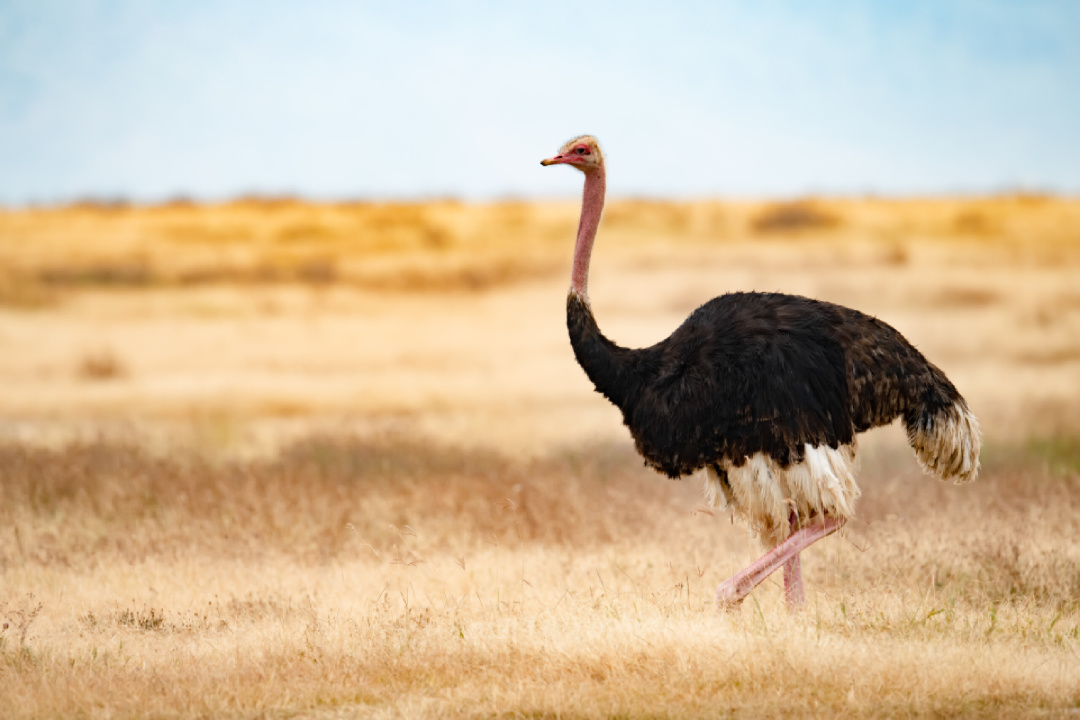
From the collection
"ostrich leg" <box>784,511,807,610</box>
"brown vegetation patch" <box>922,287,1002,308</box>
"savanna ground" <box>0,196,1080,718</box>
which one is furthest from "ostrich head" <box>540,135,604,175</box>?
"brown vegetation patch" <box>922,287,1002,308</box>

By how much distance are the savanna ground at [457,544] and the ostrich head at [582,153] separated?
254 centimetres

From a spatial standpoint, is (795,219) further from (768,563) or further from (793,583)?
(768,563)

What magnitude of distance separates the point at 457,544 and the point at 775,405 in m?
3.90

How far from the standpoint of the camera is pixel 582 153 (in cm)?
839

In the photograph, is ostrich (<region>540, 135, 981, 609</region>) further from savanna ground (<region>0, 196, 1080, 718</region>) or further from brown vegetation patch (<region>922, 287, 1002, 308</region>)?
brown vegetation patch (<region>922, 287, 1002, 308</region>)

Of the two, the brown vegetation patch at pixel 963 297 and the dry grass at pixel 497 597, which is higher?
the brown vegetation patch at pixel 963 297

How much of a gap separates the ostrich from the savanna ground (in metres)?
0.60

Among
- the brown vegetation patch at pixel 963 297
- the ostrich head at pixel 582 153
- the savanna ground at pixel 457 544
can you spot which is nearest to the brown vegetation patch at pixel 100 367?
the savanna ground at pixel 457 544

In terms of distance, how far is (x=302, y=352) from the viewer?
2714 cm

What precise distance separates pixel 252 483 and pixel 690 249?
84.2 ft

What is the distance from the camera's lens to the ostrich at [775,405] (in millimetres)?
7438

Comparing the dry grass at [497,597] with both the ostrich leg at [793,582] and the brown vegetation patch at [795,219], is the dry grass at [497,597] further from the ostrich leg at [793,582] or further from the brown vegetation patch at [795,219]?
the brown vegetation patch at [795,219]

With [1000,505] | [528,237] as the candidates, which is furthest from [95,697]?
[528,237]

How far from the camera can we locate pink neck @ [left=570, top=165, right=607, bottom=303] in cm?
807
